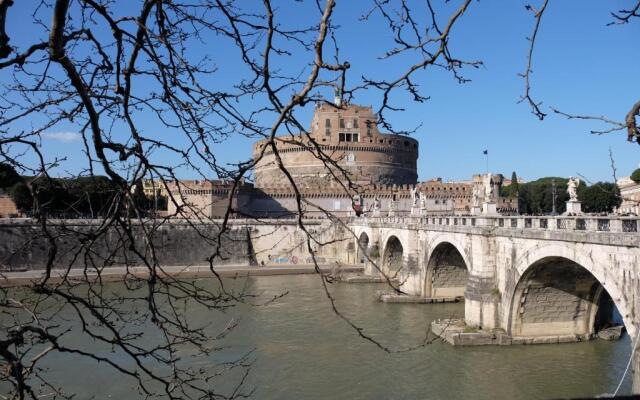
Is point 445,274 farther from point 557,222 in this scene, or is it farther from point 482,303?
point 557,222

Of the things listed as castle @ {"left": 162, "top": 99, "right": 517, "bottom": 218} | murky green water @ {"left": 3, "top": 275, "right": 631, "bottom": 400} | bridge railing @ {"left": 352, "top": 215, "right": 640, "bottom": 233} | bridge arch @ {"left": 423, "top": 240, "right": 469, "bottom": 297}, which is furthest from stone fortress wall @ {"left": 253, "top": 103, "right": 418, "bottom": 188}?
murky green water @ {"left": 3, "top": 275, "right": 631, "bottom": 400}

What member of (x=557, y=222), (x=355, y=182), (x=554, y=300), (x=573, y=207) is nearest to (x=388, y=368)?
(x=554, y=300)

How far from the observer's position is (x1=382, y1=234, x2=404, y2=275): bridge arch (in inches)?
1200

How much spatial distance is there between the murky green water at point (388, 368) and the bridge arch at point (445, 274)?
4659mm

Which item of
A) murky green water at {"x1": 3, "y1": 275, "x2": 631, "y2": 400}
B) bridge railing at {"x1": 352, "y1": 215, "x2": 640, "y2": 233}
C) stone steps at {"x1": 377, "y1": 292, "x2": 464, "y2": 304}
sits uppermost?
bridge railing at {"x1": 352, "y1": 215, "x2": 640, "y2": 233}

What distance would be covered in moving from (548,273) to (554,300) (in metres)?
1.16

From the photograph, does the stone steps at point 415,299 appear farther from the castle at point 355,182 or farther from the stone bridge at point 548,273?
the castle at point 355,182

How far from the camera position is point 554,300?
49.4ft

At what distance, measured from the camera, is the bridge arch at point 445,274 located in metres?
22.5

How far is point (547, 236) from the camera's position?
1288 centimetres

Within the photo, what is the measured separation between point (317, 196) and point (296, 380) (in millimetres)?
39179

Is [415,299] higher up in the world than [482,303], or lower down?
lower down

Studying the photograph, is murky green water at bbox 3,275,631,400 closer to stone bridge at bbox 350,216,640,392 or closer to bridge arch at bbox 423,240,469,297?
stone bridge at bbox 350,216,640,392

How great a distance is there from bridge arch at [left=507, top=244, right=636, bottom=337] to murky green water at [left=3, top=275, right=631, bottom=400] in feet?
1.70
